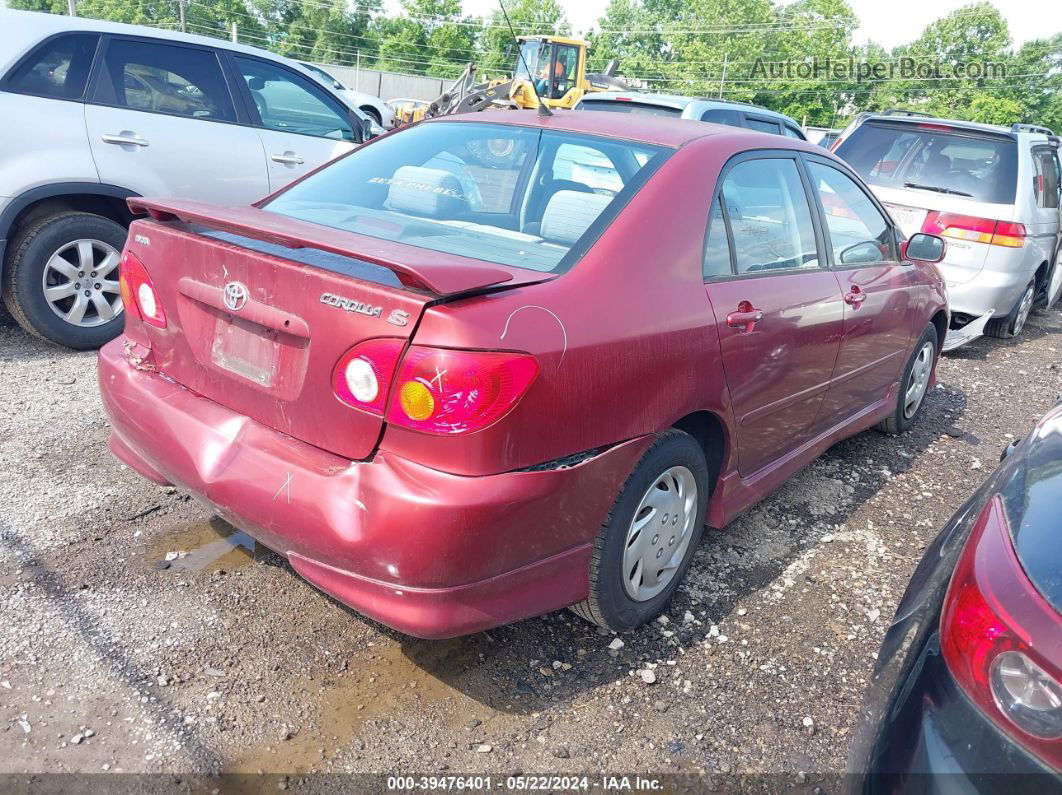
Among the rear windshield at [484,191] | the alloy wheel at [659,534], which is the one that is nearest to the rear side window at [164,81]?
the rear windshield at [484,191]

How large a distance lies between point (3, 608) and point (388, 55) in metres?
70.1

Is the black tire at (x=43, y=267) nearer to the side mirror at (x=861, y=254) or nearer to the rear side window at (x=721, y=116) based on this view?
the side mirror at (x=861, y=254)

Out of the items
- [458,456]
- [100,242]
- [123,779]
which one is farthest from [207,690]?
[100,242]

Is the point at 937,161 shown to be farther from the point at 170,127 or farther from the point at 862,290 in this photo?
the point at 170,127

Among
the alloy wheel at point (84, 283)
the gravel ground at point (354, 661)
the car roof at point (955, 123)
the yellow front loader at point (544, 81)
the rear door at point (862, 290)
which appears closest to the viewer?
the gravel ground at point (354, 661)

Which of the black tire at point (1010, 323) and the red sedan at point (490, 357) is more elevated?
the red sedan at point (490, 357)

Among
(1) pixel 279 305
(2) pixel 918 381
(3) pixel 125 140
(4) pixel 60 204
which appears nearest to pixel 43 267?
(4) pixel 60 204

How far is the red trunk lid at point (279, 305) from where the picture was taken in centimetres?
211

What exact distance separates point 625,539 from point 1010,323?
6723 millimetres

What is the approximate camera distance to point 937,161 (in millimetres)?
7105

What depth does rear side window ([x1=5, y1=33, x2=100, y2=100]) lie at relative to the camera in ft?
15.3

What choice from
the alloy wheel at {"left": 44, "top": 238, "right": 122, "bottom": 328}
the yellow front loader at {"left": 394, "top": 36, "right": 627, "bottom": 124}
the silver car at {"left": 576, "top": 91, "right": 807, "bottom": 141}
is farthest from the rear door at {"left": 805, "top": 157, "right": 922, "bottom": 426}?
the yellow front loader at {"left": 394, "top": 36, "right": 627, "bottom": 124}

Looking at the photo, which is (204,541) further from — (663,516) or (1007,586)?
(1007,586)

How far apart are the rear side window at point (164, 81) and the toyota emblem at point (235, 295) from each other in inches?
134
